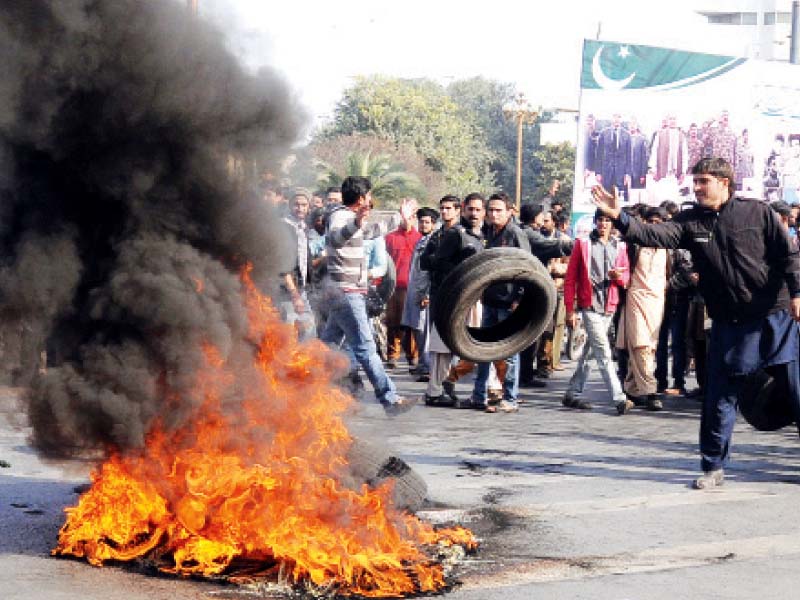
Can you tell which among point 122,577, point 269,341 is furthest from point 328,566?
point 269,341

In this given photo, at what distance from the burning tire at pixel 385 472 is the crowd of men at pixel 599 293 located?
1016mm

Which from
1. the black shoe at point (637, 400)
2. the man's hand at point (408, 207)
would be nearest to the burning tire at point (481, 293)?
the black shoe at point (637, 400)

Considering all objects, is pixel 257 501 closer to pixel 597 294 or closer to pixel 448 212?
pixel 597 294

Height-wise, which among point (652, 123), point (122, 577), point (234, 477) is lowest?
point (122, 577)

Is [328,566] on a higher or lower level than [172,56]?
lower

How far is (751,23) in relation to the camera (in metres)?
94.8

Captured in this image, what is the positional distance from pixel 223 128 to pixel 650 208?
9.07m

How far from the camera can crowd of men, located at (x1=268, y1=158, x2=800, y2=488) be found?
30.2ft

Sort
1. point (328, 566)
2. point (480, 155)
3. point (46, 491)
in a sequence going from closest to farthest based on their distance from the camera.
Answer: point (328, 566) → point (46, 491) → point (480, 155)

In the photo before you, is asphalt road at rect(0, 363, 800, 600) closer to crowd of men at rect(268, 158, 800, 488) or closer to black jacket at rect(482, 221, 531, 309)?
crowd of men at rect(268, 158, 800, 488)

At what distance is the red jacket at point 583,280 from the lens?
13.5 meters

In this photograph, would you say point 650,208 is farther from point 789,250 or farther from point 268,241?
point 268,241

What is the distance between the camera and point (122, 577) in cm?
628

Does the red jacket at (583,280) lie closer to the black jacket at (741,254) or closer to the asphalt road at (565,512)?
the asphalt road at (565,512)
